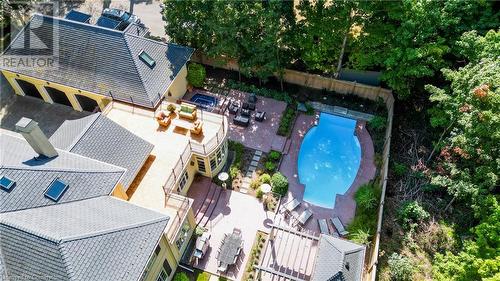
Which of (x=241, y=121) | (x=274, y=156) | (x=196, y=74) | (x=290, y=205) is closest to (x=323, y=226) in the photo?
(x=290, y=205)

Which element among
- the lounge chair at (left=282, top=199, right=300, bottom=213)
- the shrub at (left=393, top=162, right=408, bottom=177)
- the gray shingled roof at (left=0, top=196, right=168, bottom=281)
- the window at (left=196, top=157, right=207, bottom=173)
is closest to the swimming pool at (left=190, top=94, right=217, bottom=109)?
the window at (left=196, top=157, right=207, bottom=173)

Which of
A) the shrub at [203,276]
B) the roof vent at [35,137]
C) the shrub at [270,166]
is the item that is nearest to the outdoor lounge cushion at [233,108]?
the shrub at [270,166]

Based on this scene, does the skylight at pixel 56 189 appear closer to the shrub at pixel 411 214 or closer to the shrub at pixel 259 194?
the shrub at pixel 259 194

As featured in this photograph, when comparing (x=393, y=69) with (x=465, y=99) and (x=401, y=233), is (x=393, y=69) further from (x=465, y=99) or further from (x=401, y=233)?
(x=401, y=233)

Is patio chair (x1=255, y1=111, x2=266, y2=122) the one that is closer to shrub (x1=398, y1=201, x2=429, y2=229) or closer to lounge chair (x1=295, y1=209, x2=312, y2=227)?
lounge chair (x1=295, y1=209, x2=312, y2=227)

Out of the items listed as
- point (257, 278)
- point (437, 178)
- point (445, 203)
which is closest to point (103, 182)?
point (257, 278)

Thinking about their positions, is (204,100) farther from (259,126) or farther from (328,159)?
(328,159)
